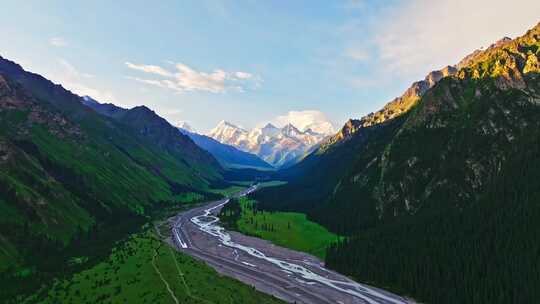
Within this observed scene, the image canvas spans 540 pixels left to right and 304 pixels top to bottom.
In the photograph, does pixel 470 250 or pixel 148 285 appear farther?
pixel 470 250

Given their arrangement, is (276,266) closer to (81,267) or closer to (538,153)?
(81,267)

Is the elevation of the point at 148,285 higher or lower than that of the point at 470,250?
lower

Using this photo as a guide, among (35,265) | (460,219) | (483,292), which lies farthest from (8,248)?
(460,219)

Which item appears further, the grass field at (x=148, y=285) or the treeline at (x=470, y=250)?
the treeline at (x=470, y=250)

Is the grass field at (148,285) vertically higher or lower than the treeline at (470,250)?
lower

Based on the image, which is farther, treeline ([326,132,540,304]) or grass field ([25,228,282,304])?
treeline ([326,132,540,304])
